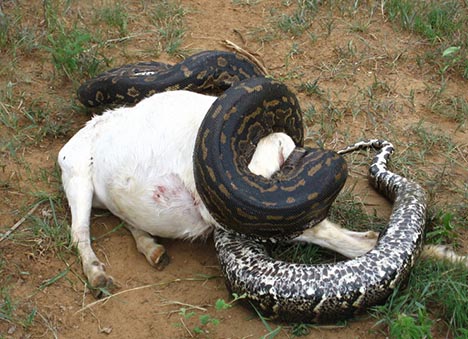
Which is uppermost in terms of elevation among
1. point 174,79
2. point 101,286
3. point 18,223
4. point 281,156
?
point 281,156

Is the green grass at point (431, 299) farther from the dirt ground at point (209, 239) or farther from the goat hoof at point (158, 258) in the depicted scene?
the goat hoof at point (158, 258)

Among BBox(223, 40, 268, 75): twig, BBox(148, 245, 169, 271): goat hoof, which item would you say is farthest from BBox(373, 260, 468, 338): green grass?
BBox(223, 40, 268, 75): twig

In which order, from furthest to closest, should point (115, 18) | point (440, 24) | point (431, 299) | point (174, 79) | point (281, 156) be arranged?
point (115, 18) < point (440, 24) < point (174, 79) < point (281, 156) < point (431, 299)

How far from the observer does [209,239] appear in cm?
602

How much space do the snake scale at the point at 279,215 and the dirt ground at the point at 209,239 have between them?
0.89 feet

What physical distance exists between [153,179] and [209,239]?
0.74 m

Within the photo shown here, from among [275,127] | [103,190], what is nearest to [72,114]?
[103,190]

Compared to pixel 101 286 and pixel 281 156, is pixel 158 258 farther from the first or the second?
pixel 281 156

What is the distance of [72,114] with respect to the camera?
7531 millimetres

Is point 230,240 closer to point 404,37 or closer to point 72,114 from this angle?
point 72,114

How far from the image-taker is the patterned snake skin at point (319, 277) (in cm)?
492

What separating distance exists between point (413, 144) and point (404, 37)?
202cm

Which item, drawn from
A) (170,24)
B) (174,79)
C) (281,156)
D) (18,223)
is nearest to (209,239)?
(281,156)

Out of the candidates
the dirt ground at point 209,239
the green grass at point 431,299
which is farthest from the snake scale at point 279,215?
the dirt ground at point 209,239
